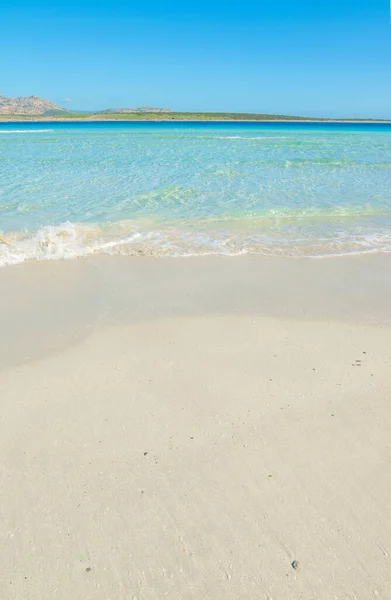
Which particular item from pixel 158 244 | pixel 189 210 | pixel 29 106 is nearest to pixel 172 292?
pixel 158 244

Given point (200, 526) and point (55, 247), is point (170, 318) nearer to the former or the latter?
point (200, 526)

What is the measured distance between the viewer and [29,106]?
532 ft

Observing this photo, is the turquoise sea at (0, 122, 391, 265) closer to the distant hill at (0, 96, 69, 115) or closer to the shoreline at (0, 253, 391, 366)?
the shoreline at (0, 253, 391, 366)

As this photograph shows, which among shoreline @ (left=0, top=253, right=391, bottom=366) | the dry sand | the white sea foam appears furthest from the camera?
the white sea foam

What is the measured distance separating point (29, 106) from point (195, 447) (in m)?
190

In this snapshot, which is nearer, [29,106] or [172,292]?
[172,292]

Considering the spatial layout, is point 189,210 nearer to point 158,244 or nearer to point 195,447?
point 158,244

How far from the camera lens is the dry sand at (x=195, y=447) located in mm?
2418

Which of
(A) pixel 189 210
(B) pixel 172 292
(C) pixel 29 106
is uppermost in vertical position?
(C) pixel 29 106

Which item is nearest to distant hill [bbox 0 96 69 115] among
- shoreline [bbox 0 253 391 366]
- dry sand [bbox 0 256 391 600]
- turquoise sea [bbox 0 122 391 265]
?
turquoise sea [bbox 0 122 391 265]

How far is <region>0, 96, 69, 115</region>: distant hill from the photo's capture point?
146837 mm

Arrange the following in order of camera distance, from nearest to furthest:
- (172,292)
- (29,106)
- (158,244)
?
(172,292)
(158,244)
(29,106)

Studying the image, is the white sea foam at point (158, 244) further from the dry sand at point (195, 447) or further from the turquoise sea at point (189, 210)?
the dry sand at point (195, 447)

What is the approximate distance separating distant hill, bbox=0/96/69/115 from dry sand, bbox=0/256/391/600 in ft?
535
